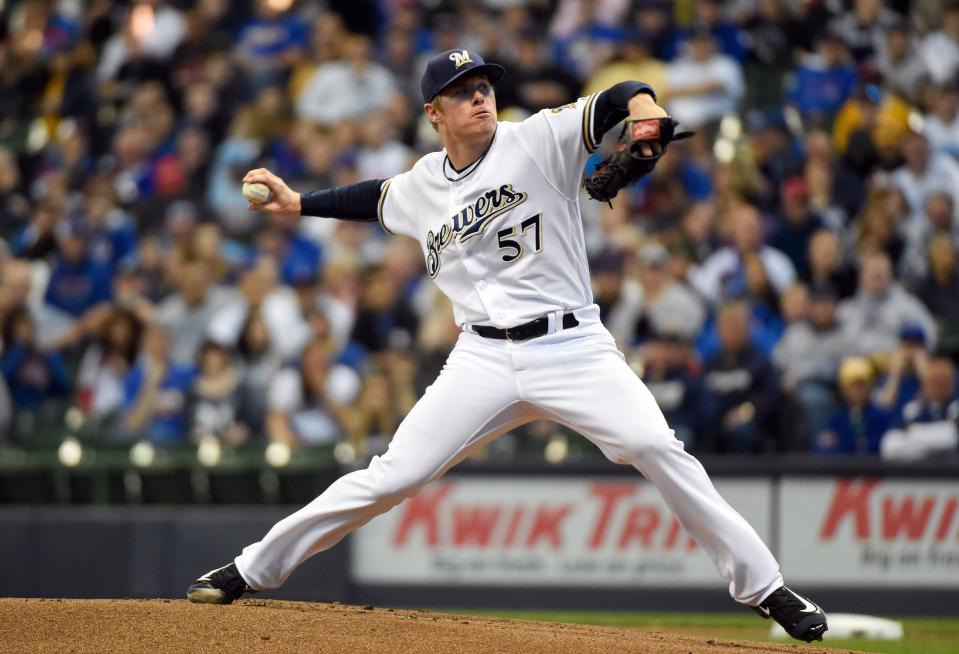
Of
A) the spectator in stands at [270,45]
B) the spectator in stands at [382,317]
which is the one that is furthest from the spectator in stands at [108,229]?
the spectator in stands at [382,317]

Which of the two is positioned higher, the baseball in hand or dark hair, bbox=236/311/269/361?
the baseball in hand

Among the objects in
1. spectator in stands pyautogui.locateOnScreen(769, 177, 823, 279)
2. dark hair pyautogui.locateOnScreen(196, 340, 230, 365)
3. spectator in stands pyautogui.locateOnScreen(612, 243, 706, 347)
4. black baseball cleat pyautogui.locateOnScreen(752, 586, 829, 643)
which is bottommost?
black baseball cleat pyautogui.locateOnScreen(752, 586, 829, 643)

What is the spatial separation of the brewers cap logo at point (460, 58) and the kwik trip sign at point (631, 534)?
4.64m

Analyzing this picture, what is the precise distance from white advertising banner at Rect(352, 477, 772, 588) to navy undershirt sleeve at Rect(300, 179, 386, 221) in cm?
401

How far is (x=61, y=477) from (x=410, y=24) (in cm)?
559

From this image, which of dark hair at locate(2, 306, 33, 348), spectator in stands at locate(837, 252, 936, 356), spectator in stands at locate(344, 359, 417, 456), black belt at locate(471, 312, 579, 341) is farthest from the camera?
dark hair at locate(2, 306, 33, 348)

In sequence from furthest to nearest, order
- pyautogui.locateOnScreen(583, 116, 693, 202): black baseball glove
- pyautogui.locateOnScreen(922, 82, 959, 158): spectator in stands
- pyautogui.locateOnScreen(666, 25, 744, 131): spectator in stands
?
1. pyautogui.locateOnScreen(666, 25, 744, 131): spectator in stands
2. pyautogui.locateOnScreen(922, 82, 959, 158): spectator in stands
3. pyautogui.locateOnScreen(583, 116, 693, 202): black baseball glove

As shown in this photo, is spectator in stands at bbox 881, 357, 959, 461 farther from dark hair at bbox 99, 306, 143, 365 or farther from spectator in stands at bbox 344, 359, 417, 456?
dark hair at bbox 99, 306, 143, 365

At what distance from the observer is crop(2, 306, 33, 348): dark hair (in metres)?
11.8

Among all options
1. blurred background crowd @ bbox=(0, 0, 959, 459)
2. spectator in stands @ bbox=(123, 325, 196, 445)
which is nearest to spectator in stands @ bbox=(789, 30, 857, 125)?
blurred background crowd @ bbox=(0, 0, 959, 459)

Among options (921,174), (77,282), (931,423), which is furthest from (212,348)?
(921,174)

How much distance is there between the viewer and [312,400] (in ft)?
34.5

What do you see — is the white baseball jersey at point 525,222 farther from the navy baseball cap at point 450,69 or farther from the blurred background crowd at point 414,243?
the blurred background crowd at point 414,243

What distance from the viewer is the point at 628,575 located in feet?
31.1
